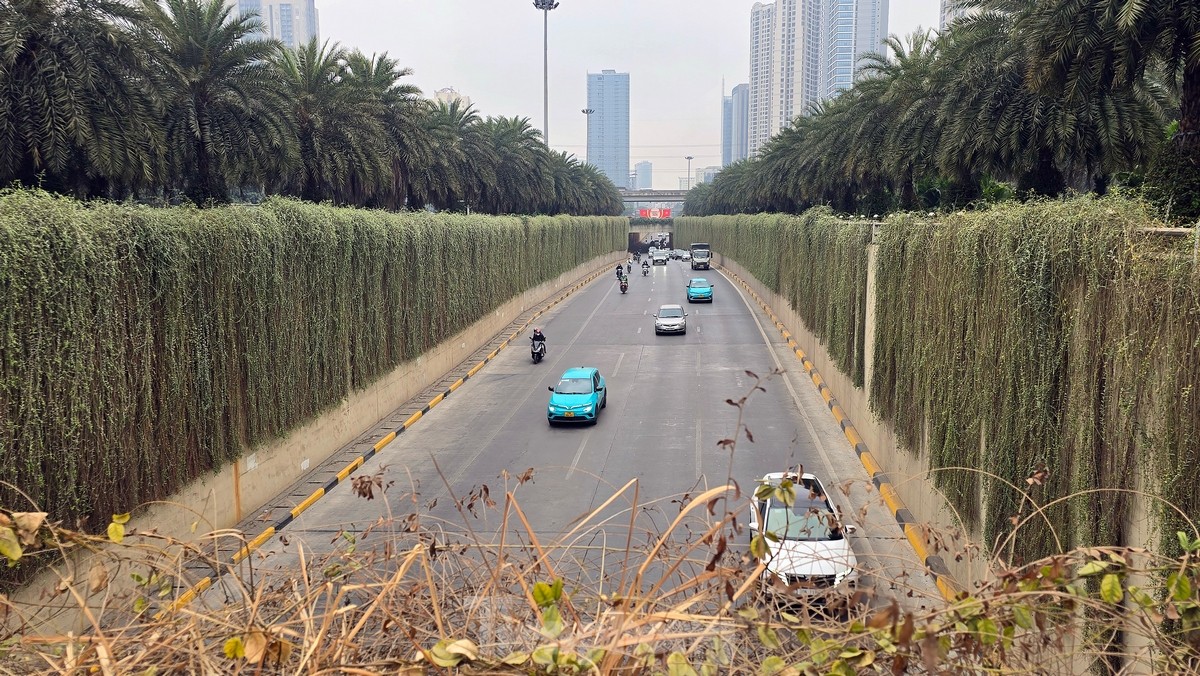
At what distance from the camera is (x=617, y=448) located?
771 inches

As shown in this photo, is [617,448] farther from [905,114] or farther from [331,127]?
[331,127]

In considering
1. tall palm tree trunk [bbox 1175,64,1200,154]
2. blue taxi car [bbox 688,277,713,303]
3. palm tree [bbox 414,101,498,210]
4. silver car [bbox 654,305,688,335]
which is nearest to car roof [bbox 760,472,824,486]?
tall palm tree trunk [bbox 1175,64,1200,154]

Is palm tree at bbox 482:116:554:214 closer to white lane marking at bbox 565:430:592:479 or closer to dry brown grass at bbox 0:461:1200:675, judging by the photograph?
white lane marking at bbox 565:430:592:479

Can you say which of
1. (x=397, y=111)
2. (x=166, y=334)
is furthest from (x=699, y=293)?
(x=166, y=334)

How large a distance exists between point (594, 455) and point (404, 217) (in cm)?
1045

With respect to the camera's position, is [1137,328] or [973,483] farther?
[973,483]

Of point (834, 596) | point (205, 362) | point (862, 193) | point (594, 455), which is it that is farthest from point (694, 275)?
point (834, 596)

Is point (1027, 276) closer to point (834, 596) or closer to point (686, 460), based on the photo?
point (834, 596)

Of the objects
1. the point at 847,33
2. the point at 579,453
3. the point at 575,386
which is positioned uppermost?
the point at 847,33

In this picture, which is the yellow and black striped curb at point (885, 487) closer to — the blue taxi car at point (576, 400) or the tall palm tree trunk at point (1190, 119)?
the blue taxi car at point (576, 400)

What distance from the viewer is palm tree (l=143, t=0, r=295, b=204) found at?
23453mm

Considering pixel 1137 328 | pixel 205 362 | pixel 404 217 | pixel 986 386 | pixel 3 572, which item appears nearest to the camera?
pixel 1137 328

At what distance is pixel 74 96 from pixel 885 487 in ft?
60.4

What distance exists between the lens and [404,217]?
2517cm
